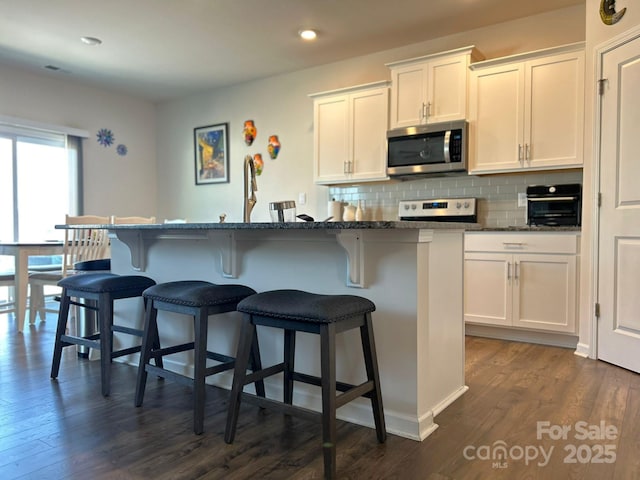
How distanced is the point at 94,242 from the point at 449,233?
122 inches

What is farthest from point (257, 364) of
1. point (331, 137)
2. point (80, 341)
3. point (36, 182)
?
point (36, 182)

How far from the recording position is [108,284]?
234 centimetres

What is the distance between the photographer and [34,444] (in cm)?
178

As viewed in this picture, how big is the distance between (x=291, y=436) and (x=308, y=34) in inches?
132

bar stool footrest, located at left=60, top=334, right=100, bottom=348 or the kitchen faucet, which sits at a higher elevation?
the kitchen faucet

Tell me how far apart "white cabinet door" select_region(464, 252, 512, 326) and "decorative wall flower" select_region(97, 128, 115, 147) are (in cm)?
447

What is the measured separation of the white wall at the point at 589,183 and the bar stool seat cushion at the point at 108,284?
2.73 metres

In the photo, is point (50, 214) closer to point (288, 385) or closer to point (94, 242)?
point (94, 242)

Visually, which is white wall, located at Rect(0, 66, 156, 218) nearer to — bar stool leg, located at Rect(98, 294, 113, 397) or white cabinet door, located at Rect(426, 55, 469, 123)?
bar stool leg, located at Rect(98, 294, 113, 397)

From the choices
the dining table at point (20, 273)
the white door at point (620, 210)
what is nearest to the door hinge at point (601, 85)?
the white door at point (620, 210)

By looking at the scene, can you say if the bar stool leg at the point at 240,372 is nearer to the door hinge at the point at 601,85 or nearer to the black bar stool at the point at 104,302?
the black bar stool at the point at 104,302

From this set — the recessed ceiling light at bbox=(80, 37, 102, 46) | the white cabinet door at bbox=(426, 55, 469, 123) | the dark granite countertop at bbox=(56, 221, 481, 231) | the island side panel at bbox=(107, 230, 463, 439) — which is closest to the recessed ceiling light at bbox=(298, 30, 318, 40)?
the white cabinet door at bbox=(426, 55, 469, 123)

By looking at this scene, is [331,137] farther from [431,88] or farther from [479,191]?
[479,191]

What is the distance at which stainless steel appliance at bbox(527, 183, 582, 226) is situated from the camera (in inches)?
135
